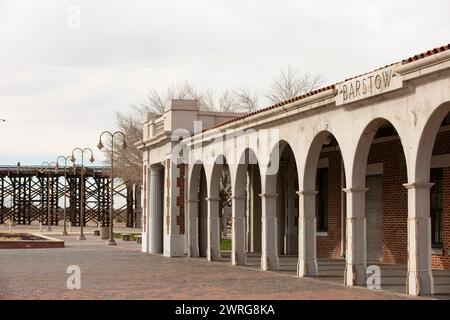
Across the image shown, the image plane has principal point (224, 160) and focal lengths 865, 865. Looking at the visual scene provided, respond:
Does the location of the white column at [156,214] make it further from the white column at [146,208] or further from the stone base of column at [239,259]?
the stone base of column at [239,259]

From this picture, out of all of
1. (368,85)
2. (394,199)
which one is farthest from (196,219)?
(368,85)

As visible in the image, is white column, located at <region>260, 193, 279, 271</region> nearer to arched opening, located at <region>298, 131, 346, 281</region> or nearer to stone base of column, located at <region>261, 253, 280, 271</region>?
stone base of column, located at <region>261, 253, 280, 271</region>

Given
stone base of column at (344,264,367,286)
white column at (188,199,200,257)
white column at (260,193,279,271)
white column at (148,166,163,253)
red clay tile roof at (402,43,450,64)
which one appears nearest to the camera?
red clay tile roof at (402,43,450,64)

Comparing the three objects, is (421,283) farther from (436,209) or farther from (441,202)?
(436,209)

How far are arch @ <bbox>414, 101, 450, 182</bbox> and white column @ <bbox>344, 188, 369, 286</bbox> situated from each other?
92.2 inches

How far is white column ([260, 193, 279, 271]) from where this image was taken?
21938 mm

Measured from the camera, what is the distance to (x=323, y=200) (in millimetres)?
28891

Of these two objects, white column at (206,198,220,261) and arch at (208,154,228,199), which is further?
white column at (206,198,220,261)

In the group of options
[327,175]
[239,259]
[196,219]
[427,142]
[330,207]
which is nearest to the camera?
[427,142]

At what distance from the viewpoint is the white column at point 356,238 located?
57.1ft

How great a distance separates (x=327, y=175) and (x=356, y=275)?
36.8 feet

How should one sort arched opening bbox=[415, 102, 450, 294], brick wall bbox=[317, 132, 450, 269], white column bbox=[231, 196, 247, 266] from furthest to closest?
white column bbox=[231, 196, 247, 266]
brick wall bbox=[317, 132, 450, 269]
arched opening bbox=[415, 102, 450, 294]

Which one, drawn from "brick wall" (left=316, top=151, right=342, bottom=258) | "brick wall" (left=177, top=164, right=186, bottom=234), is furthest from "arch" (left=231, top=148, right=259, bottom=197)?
"brick wall" (left=177, top=164, right=186, bottom=234)
